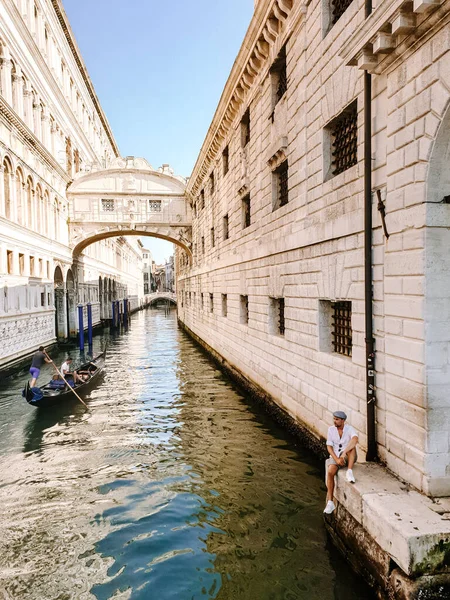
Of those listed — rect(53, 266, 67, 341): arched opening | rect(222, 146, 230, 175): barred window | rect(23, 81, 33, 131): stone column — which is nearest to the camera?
rect(222, 146, 230, 175): barred window

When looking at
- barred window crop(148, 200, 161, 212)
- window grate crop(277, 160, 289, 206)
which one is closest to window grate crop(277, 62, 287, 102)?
window grate crop(277, 160, 289, 206)

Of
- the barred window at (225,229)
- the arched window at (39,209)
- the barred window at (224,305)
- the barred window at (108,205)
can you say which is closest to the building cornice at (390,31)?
the barred window at (225,229)

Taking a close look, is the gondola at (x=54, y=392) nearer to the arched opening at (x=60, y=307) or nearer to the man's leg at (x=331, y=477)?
the man's leg at (x=331, y=477)

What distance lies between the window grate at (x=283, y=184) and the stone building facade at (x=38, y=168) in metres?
10.4

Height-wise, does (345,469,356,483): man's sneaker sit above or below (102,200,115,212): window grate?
below

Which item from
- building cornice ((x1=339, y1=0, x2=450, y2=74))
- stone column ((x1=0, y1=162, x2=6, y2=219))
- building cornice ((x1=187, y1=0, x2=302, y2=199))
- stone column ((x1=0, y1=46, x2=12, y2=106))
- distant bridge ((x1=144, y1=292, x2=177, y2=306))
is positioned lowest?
distant bridge ((x1=144, y1=292, x2=177, y2=306))

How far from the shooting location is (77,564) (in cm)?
492

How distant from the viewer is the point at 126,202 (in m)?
25.8

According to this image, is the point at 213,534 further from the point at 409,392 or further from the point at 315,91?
the point at 315,91

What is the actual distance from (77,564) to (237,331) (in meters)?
9.33

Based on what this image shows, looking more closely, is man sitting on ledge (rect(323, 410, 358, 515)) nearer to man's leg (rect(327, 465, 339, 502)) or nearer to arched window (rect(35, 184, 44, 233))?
man's leg (rect(327, 465, 339, 502))

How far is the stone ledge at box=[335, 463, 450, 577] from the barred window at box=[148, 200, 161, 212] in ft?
76.6

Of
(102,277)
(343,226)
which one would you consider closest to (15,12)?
(343,226)

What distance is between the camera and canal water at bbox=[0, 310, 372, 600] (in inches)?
182
